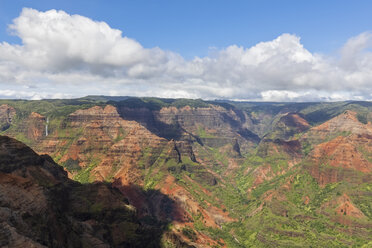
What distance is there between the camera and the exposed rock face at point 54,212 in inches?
3265

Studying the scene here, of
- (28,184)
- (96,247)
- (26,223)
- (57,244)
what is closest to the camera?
(26,223)

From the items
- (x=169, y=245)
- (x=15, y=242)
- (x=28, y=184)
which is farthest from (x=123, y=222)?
(x=15, y=242)

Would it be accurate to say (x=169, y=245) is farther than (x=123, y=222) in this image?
Yes

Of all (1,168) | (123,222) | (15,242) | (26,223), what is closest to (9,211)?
(26,223)

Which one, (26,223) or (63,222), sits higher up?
(26,223)

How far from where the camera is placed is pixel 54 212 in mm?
109250

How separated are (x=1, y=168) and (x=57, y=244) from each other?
109 m

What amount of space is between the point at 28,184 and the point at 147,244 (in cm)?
8312

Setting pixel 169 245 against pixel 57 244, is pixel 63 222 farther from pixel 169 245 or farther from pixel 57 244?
pixel 169 245

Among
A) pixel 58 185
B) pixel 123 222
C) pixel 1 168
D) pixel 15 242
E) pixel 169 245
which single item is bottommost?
pixel 169 245

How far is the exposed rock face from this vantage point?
82.9 meters

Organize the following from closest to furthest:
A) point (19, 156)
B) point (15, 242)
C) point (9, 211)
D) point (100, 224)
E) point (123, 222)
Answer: point (15, 242)
point (9, 211)
point (100, 224)
point (123, 222)
point (19, 156)

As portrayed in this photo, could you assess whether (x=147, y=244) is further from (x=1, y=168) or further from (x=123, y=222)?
(x=1, y=168)

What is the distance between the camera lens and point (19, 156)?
611 feet
